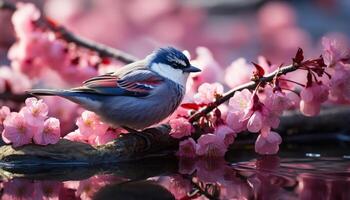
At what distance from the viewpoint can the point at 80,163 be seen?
2.64m

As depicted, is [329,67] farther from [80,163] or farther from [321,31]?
[321,31]

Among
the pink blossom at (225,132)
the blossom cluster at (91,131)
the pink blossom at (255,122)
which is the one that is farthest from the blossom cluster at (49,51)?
the pink blossom at (255,122)

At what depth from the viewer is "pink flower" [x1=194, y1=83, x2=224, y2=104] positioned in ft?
9.01

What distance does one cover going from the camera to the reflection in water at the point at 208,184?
2244mm

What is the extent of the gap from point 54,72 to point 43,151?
3.74 feet

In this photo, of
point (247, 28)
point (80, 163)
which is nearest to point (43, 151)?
point (80, 163)

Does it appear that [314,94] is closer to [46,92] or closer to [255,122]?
[255,122]

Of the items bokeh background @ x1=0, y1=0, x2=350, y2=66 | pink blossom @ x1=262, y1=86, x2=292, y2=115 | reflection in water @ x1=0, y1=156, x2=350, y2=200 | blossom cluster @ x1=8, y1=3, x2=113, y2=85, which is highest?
bokeh background @ x1=0, y1=0, x2=350, y2=66

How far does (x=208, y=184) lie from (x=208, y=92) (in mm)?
428

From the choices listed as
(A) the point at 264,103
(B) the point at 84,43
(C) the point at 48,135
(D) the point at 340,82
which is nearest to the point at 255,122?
(A) the point at 264,103

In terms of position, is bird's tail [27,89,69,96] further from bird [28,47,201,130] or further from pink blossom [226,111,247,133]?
pink blossom [226,111,247,133]

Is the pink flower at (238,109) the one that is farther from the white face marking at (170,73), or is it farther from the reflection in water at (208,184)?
the white face marking at (170,73)

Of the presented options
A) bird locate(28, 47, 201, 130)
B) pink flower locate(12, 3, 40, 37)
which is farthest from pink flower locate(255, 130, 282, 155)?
pink flower locate(12, 3, 40, 37)

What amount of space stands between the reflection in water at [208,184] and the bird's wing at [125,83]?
28 cm
